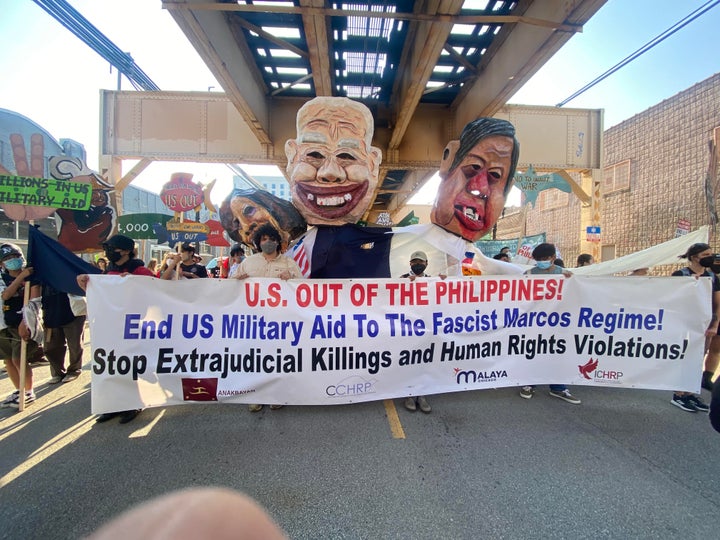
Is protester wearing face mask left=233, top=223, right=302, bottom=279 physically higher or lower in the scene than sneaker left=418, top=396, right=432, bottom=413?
higher

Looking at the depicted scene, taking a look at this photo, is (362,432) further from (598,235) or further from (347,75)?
(598,235)

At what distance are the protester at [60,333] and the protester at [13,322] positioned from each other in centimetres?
43

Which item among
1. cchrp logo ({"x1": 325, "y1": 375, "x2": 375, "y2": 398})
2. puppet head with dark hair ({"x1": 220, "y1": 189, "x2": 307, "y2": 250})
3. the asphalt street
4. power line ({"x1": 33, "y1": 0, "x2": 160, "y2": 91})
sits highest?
power line ({"x1": 33, "y1": 0, "x2": 160, "y2": 91})

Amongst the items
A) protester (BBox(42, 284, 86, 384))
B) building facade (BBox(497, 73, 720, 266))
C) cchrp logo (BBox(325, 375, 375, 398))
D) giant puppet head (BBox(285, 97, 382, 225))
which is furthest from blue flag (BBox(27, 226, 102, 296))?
building facade (BBox(497, 73, 720, 266))

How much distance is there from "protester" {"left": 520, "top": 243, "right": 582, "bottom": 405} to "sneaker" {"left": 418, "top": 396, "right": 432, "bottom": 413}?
4.36 feet

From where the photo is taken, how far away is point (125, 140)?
894 centimetres

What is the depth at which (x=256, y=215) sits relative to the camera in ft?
17.6

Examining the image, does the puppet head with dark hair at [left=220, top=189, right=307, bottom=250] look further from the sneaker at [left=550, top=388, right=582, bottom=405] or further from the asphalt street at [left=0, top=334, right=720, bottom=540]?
the sneaker at [left=550, top=388, right=582, bottom=405]

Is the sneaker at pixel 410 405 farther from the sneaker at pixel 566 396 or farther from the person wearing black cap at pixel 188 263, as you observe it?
the person wearing black cap at pixel 188 263

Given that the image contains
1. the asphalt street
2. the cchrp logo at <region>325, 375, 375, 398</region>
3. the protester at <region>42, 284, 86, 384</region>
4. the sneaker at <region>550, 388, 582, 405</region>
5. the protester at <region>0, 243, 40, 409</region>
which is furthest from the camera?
the protester at <region>42, 284, 86, 384</region>

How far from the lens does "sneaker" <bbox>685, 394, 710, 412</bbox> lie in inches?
149

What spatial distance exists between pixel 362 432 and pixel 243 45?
704 centimetres

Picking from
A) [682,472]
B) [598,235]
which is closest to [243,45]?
[682,472]

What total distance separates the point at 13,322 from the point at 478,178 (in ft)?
20.1
